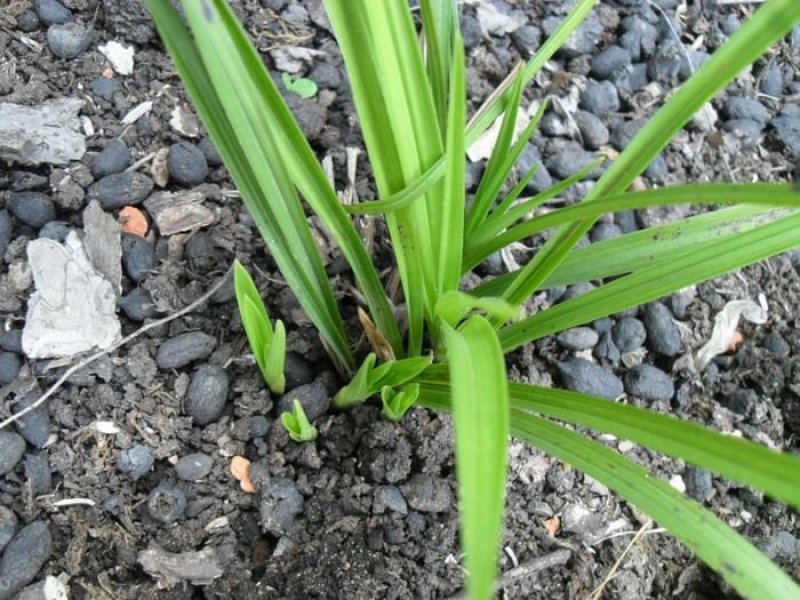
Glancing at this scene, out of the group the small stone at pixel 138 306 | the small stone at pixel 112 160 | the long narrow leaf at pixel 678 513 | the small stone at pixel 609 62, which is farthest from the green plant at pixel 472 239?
the small stone at pixel 609 62

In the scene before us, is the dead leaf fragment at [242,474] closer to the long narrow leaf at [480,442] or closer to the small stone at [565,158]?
the long narrow leaf at [480,442]

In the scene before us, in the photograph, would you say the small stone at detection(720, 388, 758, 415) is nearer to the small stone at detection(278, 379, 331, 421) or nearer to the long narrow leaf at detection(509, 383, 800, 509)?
the long narrow leaf at detection(509, 383, 800, 509)

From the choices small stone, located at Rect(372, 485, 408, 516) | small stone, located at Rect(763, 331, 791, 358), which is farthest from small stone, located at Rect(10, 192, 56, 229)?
small stone, located at Rect(763, 331, 791, 358)

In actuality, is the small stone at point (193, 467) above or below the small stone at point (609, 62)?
below

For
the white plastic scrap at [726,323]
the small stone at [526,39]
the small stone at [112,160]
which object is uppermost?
the small stone at [526,39]

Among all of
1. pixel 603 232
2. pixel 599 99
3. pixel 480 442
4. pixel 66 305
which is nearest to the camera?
pixel 480 442

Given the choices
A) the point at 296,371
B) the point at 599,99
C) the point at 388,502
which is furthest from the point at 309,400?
the point at 599,99

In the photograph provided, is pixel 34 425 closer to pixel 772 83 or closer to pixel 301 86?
pixel 301 86
